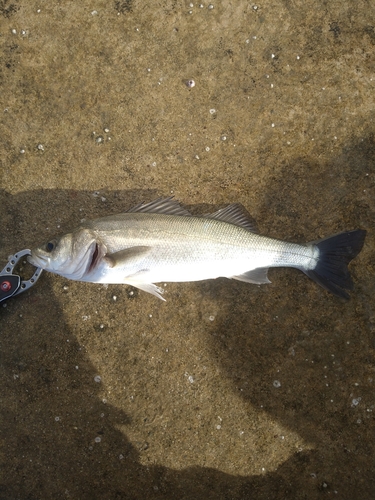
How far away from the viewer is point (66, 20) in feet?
10.7

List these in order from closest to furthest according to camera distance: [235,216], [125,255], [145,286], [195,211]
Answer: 1. [125,255]
2. [145,286]
3. [235,216]
4. [195,211]

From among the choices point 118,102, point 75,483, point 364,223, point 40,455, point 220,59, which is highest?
point 220,59

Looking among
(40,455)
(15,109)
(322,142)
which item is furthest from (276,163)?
(40,455)

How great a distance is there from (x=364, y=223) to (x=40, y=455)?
3.67 m

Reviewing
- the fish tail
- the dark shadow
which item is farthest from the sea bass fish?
the dark shadow

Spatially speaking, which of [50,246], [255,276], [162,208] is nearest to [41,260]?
[50,246]

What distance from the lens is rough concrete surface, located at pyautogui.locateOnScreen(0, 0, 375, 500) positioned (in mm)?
3086

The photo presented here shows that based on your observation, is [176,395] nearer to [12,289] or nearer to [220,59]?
[12,289]

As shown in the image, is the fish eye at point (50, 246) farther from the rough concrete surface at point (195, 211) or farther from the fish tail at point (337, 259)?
the fish tail at point (337, 259)

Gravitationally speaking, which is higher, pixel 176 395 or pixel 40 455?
pixel 176 395

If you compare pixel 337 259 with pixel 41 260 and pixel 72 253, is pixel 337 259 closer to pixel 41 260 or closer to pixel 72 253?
pixel 72 253

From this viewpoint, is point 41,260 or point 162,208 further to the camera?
point 162,208

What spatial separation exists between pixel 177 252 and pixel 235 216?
631mm

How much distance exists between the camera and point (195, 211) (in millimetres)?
3225
